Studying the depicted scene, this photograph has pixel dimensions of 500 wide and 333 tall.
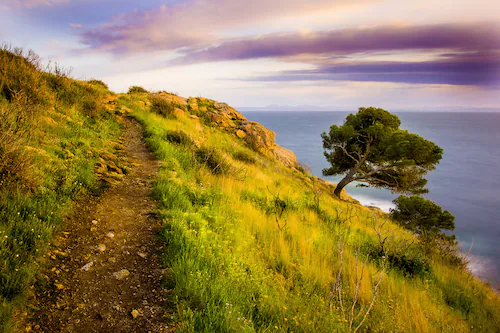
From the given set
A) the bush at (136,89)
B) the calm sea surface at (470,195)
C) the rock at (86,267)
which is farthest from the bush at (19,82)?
the calm sea surface at (470,195)

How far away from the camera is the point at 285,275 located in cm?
394

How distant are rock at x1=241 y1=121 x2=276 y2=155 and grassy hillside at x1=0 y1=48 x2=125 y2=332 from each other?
41.0ft

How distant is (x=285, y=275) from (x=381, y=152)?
66.9ft

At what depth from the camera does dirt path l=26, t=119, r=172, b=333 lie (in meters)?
2.24

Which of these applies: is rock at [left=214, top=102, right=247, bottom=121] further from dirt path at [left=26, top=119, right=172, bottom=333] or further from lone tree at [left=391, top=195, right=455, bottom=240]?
dirt path at [left=26, top=119, right=172, bottom=333]

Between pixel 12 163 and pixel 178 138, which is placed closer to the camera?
pixel 12 163

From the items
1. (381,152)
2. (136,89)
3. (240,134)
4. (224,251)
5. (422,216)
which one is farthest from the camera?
(136,89)

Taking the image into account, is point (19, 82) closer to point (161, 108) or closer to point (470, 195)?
point (161, 108)

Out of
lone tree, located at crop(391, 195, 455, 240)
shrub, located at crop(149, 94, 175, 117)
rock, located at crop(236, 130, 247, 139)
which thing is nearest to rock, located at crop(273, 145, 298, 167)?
rock, located at crop(236, 130, 247, 139)

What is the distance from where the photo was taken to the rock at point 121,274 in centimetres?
281

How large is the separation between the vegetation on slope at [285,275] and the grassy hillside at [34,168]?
4.24 feet

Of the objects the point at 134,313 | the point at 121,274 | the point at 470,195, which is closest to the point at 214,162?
the point at 121,274

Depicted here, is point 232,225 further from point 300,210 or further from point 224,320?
point 300,210

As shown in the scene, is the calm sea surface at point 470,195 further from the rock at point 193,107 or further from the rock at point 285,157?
the rock at point 193,107
